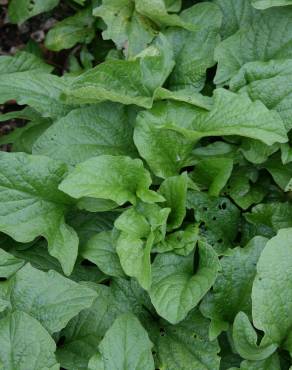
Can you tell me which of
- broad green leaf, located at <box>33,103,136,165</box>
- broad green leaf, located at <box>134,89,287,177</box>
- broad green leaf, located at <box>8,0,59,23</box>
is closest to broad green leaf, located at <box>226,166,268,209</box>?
broad green leaf, located at <box>134,89,287,177</box>

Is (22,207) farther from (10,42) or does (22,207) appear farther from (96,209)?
(10,42)

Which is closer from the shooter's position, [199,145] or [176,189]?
[176,189]

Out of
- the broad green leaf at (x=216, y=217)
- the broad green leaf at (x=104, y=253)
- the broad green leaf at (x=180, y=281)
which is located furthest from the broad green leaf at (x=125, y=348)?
the broad green leaf at (x=216, y=217)

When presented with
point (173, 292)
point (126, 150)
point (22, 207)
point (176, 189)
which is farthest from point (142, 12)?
point (173, 292)

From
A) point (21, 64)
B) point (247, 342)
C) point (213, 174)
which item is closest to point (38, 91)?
point (21, 64)

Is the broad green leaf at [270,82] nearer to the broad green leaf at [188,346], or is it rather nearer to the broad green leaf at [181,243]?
the broad green leaf at [181,243]

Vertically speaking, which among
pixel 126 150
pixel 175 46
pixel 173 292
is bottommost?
pixel 173 292
